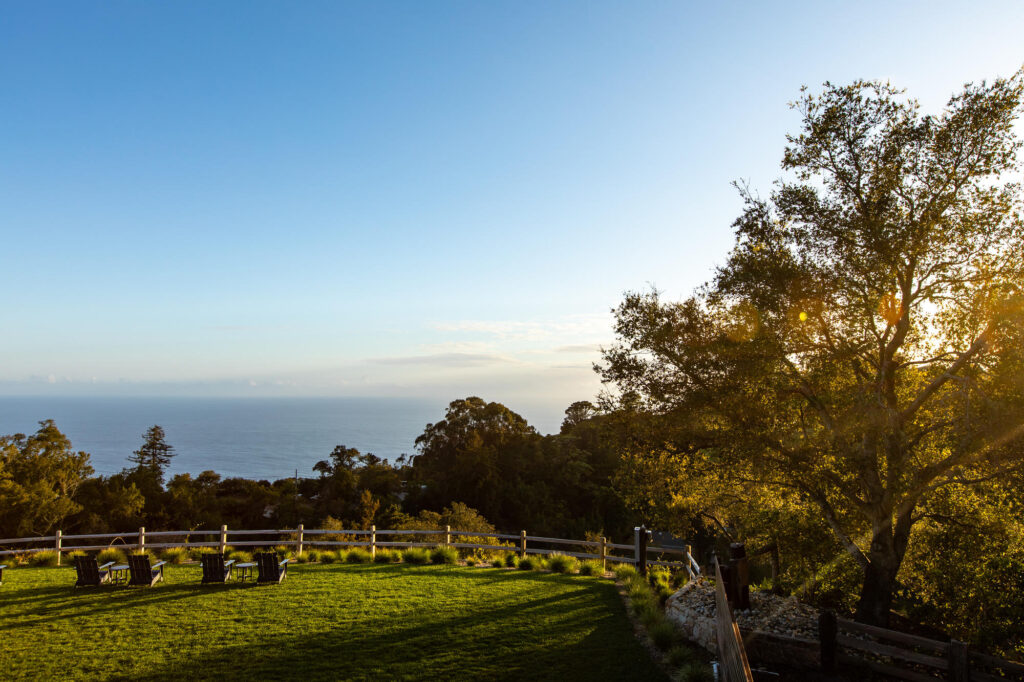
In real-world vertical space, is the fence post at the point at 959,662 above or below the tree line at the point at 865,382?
below

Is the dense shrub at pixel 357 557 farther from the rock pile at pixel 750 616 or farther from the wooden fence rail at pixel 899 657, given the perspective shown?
the wooden fence rail at pixel 899 657

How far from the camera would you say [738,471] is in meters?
11.0

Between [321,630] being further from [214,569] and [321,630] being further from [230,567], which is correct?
[230,567]

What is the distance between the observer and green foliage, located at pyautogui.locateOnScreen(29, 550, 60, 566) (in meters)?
14.3

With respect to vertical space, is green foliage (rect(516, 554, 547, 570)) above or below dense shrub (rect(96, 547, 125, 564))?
below

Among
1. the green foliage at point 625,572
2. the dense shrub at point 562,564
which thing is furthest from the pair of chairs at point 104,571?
the green foliage at point 625,572

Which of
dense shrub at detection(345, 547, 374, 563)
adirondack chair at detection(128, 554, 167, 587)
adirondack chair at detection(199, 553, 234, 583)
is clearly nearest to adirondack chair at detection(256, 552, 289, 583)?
adirondack chair at detection(199, 553, 234, 583)

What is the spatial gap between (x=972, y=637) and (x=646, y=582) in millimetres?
6137

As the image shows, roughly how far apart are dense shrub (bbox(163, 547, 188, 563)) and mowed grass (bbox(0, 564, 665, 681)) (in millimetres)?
1514

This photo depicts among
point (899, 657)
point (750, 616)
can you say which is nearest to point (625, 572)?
point (750, 616)

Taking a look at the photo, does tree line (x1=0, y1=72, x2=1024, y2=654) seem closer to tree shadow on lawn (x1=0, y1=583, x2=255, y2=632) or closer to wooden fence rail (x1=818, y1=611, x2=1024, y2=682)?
wooden fence rail (x1=818, y1=611, x2=1024, y2=682)

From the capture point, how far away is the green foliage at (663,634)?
8.95 metres

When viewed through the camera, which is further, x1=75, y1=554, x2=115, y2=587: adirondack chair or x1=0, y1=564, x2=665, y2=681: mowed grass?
x1=75, y1=554, x2=115, y2=587: adirondack chair

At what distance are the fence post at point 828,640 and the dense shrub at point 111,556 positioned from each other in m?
15.9
